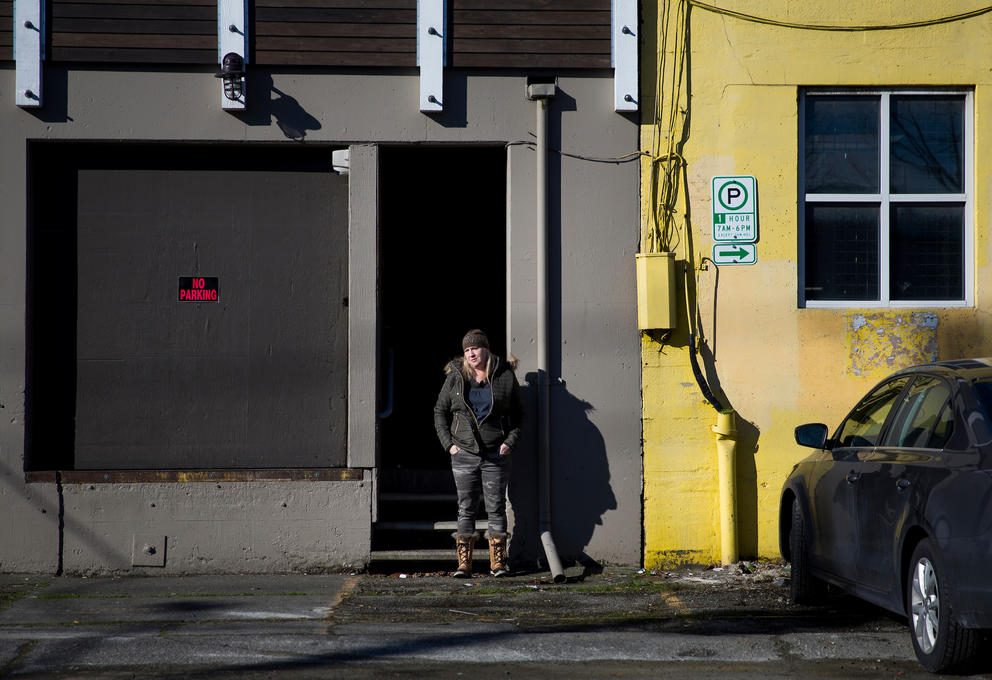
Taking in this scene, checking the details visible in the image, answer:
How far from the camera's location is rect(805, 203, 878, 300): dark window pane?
29.1 feet

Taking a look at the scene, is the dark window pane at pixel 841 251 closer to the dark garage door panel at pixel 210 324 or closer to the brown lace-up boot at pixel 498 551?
the brown lace-up boot at pixel 498 551

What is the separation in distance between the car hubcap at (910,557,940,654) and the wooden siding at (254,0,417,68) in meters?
5.50

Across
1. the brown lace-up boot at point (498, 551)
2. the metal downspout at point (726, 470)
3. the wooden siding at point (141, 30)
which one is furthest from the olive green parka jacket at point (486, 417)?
the wooden siding at point (141, 30)

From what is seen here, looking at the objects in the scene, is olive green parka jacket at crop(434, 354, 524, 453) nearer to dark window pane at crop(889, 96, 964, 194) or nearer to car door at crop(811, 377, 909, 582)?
car door at crop(811, 377, 909, 582)

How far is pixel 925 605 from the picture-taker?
5.28 m

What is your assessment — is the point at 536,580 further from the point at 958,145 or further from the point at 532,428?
the point at 958,145

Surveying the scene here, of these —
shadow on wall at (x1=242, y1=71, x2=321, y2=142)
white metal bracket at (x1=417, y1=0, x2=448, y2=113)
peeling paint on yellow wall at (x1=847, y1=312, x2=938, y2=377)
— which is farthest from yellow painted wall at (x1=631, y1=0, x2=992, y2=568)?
shadow on wall at (x1=242, y1=71, x2=321, y2=142)

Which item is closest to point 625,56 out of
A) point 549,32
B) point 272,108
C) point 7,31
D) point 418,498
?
point 549,32

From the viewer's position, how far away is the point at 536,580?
8.26 meters

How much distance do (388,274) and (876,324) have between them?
471 centimetres

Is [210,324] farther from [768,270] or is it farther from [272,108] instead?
[768,270]

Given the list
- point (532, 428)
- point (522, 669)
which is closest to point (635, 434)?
point (532, 428)

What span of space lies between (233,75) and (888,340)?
5651mm

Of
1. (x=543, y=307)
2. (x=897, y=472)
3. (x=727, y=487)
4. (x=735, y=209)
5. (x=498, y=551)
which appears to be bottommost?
(x=498, y=551)
